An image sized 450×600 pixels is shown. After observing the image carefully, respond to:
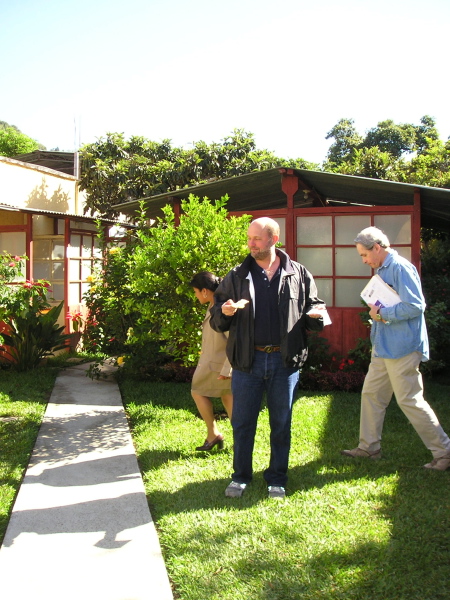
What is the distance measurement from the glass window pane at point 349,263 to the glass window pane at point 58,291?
215 inches

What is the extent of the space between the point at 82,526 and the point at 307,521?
143 centimetres

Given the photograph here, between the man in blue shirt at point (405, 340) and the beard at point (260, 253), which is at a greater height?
the beard at point (260, 253)

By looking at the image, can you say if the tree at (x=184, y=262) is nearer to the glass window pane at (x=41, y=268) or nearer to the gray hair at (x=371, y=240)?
the gray hair at (x=371, y=240)

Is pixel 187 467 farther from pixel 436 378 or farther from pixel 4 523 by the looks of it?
pixel 436 378

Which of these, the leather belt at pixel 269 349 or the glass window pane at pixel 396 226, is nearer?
the leather belt at pixel 269 349

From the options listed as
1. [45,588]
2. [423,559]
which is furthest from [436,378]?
[45,588]

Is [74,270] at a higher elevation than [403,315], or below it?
higher

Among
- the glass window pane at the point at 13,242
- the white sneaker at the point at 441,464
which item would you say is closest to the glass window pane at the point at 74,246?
the glass window pane at the point at 13,242

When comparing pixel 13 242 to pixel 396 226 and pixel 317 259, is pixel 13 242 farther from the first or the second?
pixel 396 226

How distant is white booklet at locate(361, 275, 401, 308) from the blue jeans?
0.93 meters

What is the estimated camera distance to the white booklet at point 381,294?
4.71m

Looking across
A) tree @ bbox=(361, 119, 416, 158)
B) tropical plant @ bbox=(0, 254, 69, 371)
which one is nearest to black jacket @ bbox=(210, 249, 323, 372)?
tropical plant @ bbox=(0, 254, 69, 371)

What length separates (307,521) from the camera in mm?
3859

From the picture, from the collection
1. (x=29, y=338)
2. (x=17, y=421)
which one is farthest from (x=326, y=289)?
(x=17, y=421)
